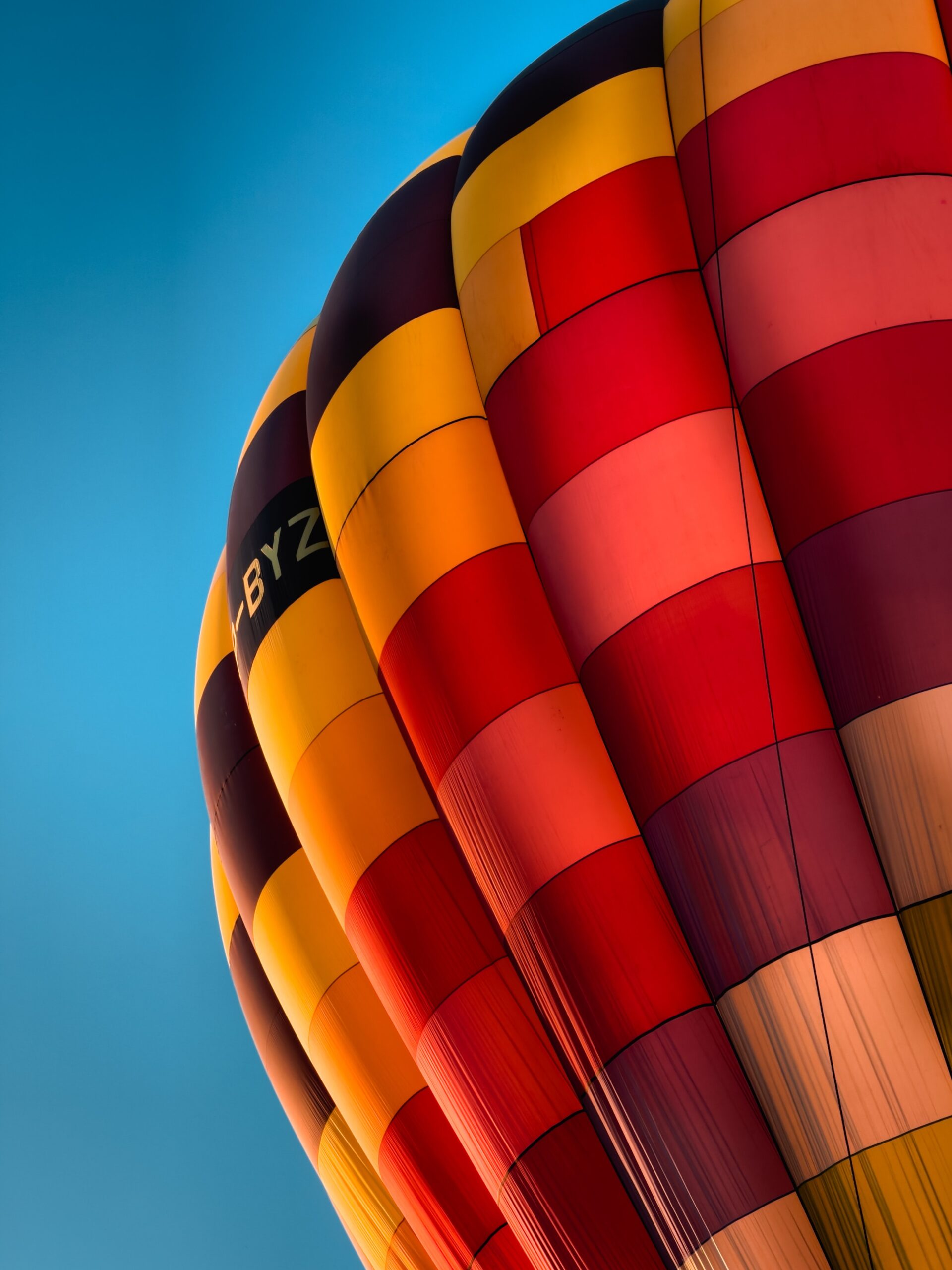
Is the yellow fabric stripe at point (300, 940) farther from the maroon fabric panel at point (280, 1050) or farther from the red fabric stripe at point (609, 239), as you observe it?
the red fabric stripe at point (609, 239)

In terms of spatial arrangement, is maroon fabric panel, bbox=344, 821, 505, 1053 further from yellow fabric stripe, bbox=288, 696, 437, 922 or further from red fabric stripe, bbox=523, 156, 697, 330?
red fabric stripe, bbox=523, 156, 697, 330

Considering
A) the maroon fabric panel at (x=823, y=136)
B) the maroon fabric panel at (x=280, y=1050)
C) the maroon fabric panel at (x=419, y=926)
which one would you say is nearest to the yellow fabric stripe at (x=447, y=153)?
the maroon fabric panel at (x=823, y=136)

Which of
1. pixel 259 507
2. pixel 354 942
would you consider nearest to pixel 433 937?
pixel 354 942

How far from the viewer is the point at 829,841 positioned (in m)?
1.70

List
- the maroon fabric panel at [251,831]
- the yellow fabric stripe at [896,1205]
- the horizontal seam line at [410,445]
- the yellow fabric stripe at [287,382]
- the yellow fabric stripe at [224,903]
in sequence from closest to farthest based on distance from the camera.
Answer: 1. the yellow fabric stripe at [896,1205]
2. the horizontal seam line at [410,445]
3. the maroon fabric panel at [251,831]
4. the yellow fabric stripe at [287,382]
5. the yellow fabric stripe at [224,903]

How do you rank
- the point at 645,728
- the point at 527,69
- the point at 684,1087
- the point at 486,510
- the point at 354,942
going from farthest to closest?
the point at 527,69
the point at 354,942
the point at 486,510
the point at 645,728
the point at 684,1087

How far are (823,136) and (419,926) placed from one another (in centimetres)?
139

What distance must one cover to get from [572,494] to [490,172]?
0.69 metres

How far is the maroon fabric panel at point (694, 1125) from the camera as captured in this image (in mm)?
1663

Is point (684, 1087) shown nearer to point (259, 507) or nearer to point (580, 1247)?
point (580, 1247)

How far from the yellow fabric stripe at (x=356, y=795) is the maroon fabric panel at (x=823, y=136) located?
964mm

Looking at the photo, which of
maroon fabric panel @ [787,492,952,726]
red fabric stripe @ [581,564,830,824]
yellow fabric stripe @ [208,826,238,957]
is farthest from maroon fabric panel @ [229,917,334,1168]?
maroon fabric panel @ [787,492,952,726]

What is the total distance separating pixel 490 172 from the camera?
2.23 meters

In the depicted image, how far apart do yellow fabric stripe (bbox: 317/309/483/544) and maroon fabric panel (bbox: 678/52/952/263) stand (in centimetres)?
45
